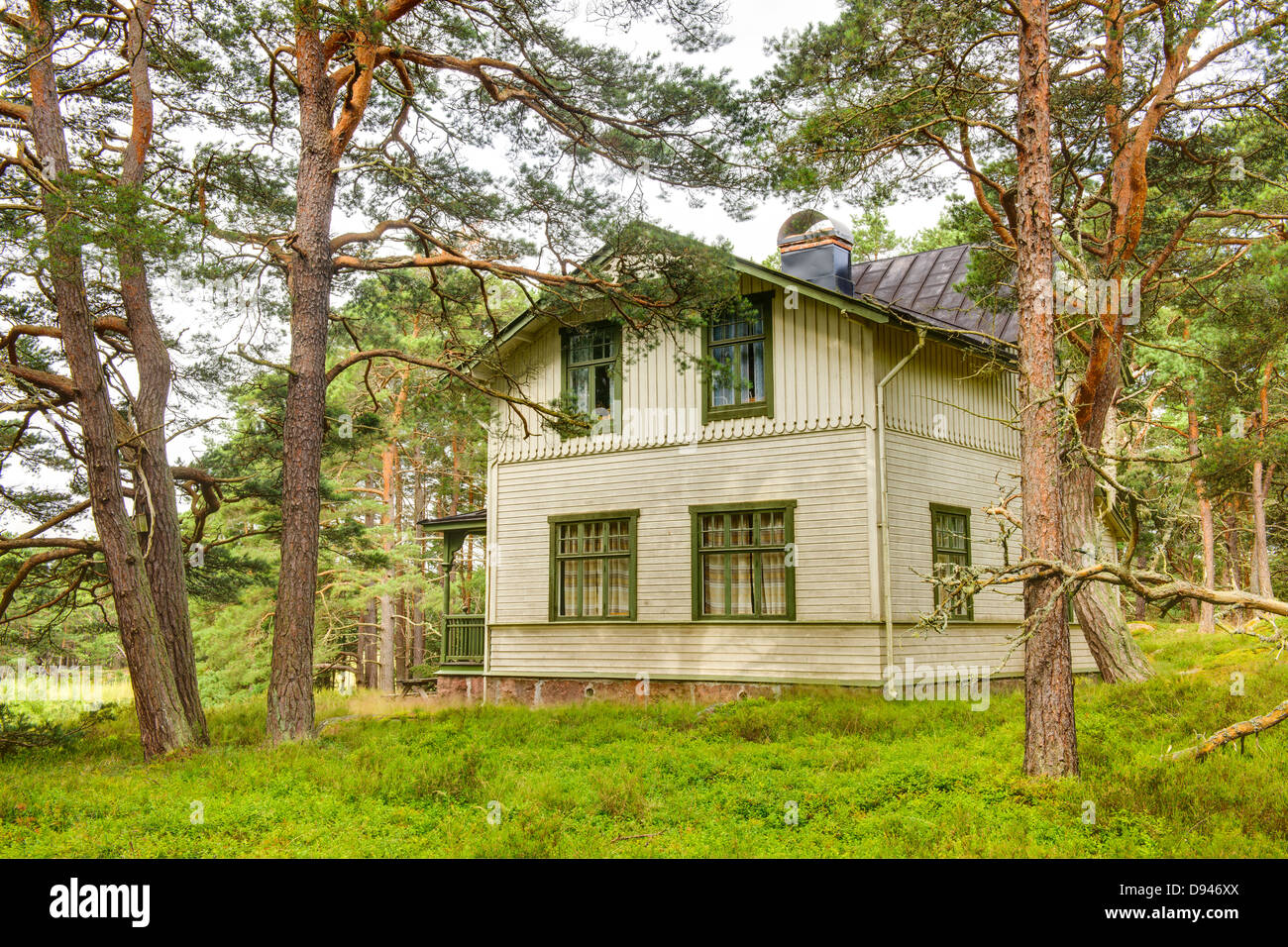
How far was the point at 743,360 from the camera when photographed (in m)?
15.6

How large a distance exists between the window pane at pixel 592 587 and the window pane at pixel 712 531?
6.62 feet

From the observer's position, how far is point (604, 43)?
11609mm

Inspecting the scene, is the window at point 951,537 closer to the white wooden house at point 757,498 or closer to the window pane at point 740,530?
the white wooden house at point 757,498

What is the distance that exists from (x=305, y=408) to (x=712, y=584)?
6.77m

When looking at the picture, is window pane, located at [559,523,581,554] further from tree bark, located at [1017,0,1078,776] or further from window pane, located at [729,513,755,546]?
tree bark, located at [1017,0,1078,776]

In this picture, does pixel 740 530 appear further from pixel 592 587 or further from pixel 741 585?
pixel 592 587

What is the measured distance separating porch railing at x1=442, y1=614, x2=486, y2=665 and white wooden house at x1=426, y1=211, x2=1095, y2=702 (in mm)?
1033

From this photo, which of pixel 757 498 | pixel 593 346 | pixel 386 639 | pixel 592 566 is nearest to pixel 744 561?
pixel 757 498

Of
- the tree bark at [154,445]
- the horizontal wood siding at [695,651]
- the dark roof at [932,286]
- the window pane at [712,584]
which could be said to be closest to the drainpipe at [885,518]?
the horizontal wood siding at [695,651]

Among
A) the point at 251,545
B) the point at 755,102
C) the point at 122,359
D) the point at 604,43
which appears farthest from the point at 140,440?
the point at 251,545

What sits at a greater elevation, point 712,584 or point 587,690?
point 712,584

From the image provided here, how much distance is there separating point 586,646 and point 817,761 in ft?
23.5

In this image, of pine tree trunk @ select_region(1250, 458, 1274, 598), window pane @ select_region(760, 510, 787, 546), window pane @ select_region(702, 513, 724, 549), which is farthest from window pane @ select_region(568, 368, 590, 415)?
pine tree trunk @ select_region(1250, 458, 1274, 598)
